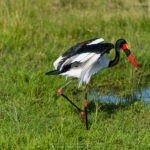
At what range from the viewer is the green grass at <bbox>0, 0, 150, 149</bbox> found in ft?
11.3

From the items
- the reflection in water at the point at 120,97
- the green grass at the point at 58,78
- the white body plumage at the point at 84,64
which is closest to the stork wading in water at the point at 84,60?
the white body plumage at the point at 84,64

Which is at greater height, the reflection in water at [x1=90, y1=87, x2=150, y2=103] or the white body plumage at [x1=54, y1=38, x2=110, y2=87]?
the white body plumage at [x1=54, y1=38, x2=110, y2=87]

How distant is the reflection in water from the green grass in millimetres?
149

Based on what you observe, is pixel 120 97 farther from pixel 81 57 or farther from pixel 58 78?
pixel 81 57

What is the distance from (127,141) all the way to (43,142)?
0.83m

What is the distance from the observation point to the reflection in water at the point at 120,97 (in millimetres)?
4695

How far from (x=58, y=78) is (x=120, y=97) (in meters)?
0.90

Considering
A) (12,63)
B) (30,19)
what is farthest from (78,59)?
(30,19)

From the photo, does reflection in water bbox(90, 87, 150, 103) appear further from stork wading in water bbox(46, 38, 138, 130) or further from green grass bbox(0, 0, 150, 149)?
stork wading in water bbox(46, 38, 138, 130)

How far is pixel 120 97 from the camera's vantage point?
4.85m

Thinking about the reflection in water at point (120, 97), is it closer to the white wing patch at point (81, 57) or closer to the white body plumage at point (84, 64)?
the white body plumage at point (84, 64)

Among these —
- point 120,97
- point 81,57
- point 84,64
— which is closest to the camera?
point 81,57

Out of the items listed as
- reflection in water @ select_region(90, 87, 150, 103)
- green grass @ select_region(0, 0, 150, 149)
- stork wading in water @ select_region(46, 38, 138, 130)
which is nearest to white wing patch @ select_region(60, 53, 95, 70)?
stork wading in water @ select_region(46, 38, 138, 130)

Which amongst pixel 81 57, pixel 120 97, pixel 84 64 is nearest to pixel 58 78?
pixel 120 97
